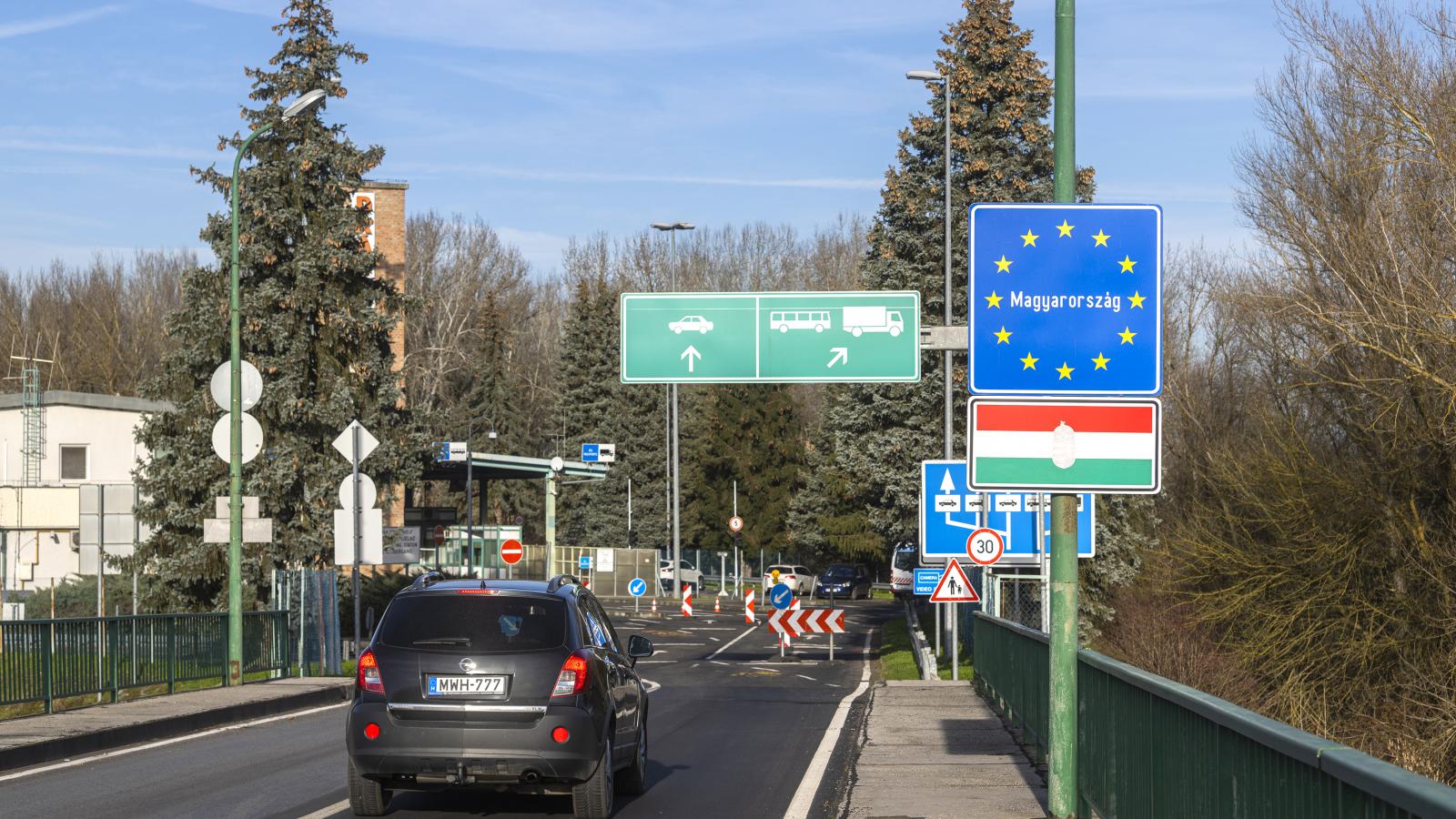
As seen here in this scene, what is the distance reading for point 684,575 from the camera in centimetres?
8269

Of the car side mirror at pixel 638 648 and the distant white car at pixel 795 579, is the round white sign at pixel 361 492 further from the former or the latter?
the distant white car at pixel 795 579

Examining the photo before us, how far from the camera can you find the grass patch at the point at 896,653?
31359 mm

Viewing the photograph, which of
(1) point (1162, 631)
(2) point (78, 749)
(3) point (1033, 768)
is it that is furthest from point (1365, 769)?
(1) point (1162, 631)

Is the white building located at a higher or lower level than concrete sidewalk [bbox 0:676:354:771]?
higher

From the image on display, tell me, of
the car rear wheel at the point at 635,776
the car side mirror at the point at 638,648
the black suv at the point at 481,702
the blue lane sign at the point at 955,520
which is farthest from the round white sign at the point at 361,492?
the black suv at the point at 481,702

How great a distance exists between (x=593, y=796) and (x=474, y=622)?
1377mm

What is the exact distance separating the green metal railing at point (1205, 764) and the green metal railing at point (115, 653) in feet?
36.6

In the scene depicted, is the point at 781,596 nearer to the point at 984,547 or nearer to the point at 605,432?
the point at 984,547

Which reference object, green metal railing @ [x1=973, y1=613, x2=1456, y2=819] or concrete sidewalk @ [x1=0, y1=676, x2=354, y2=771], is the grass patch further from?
green metal railing @ [x1=973, y1=613, x2=1456, y2=819]

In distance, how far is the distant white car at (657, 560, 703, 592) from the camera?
3049 inches

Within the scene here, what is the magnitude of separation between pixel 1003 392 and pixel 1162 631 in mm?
20608

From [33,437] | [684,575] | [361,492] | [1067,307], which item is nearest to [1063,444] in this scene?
[1067,307]

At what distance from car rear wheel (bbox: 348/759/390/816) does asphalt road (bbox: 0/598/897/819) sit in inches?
10.1

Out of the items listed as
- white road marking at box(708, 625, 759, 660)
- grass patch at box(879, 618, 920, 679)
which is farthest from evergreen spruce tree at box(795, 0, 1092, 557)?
white road marking at box(708, 625, 759, 660)
